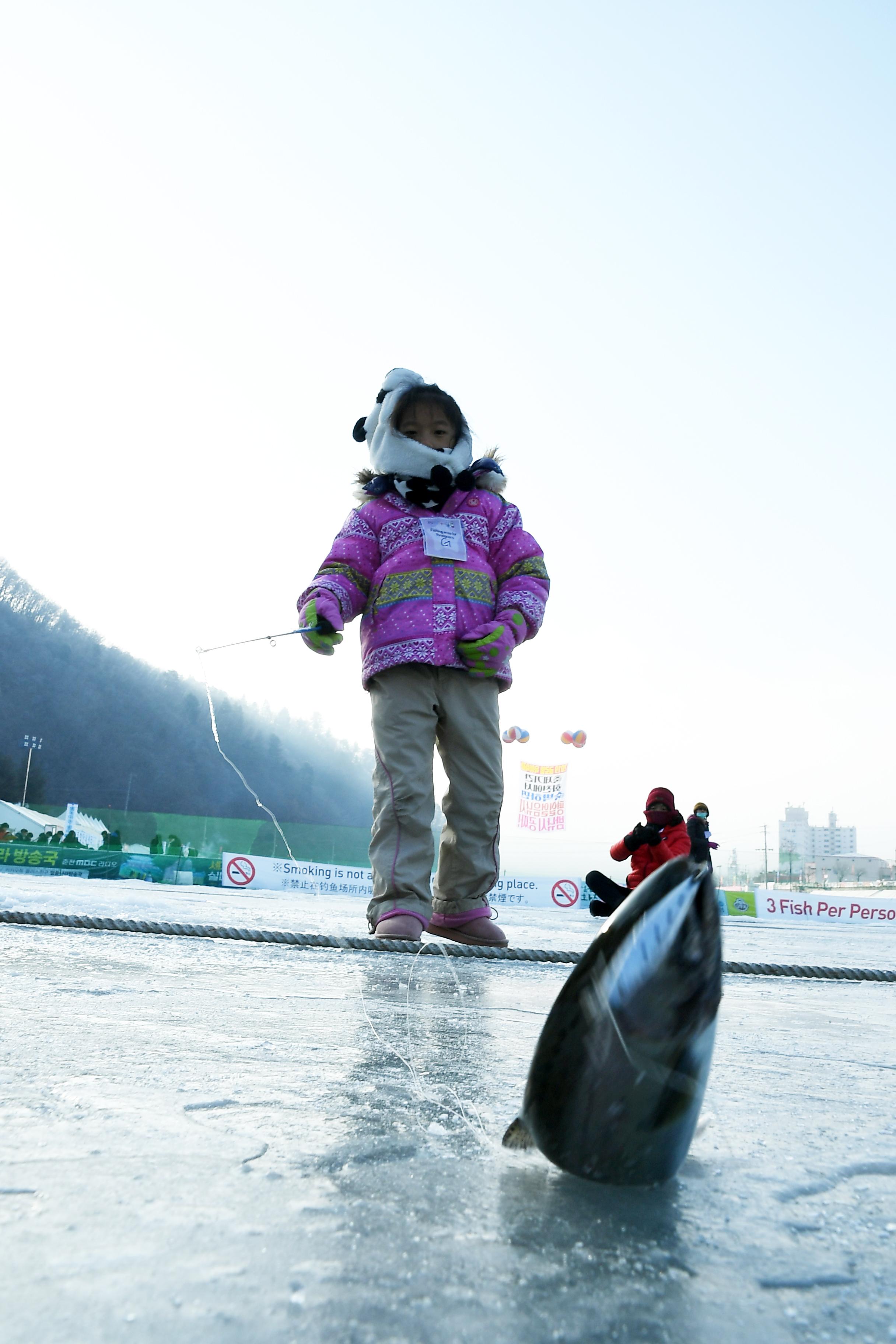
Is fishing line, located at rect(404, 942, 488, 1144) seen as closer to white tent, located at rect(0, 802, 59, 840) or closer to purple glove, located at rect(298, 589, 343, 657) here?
purple glove, located at rect(298, 589, 343, 657)

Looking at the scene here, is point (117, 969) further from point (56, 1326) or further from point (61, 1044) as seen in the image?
point (56, 1326)

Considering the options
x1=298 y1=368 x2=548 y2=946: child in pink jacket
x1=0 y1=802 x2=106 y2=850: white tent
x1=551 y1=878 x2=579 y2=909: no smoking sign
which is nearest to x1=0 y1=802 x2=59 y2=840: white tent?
x1=0 y1=802 x2=106 y2=850: white tent

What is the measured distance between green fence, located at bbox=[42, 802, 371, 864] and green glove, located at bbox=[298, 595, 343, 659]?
410 inches

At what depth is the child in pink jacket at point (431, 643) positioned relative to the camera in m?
2.10

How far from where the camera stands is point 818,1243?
35 cm

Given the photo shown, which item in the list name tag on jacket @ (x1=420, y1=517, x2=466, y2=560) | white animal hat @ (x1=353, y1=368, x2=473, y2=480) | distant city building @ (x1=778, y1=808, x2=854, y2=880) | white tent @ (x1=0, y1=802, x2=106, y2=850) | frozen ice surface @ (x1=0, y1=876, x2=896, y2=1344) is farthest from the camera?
distant city building @ (x1=778, y1=808, x2=854, y2=880)

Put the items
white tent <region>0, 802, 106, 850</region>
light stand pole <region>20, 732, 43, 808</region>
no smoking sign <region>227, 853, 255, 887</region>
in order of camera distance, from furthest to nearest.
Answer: light stand pole <region>20, 732, 43, 808</region>, white tent <region>0, 802, 106, 850</region>, no smoking sign <region>227, 853, 255, 887</region>

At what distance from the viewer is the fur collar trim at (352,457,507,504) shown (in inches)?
93.7

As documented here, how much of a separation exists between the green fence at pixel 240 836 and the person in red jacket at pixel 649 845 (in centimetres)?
826

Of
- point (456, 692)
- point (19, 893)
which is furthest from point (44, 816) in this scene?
point (456, 692)

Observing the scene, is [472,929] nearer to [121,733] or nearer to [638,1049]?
[638,1049]

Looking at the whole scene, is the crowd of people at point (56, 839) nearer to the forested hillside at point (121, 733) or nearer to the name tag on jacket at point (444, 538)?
the name tag on jacket at point (444, 538)

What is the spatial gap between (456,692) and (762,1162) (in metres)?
1.76

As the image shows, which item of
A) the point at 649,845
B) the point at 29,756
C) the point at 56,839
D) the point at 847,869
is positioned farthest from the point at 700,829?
the point at 847,869
